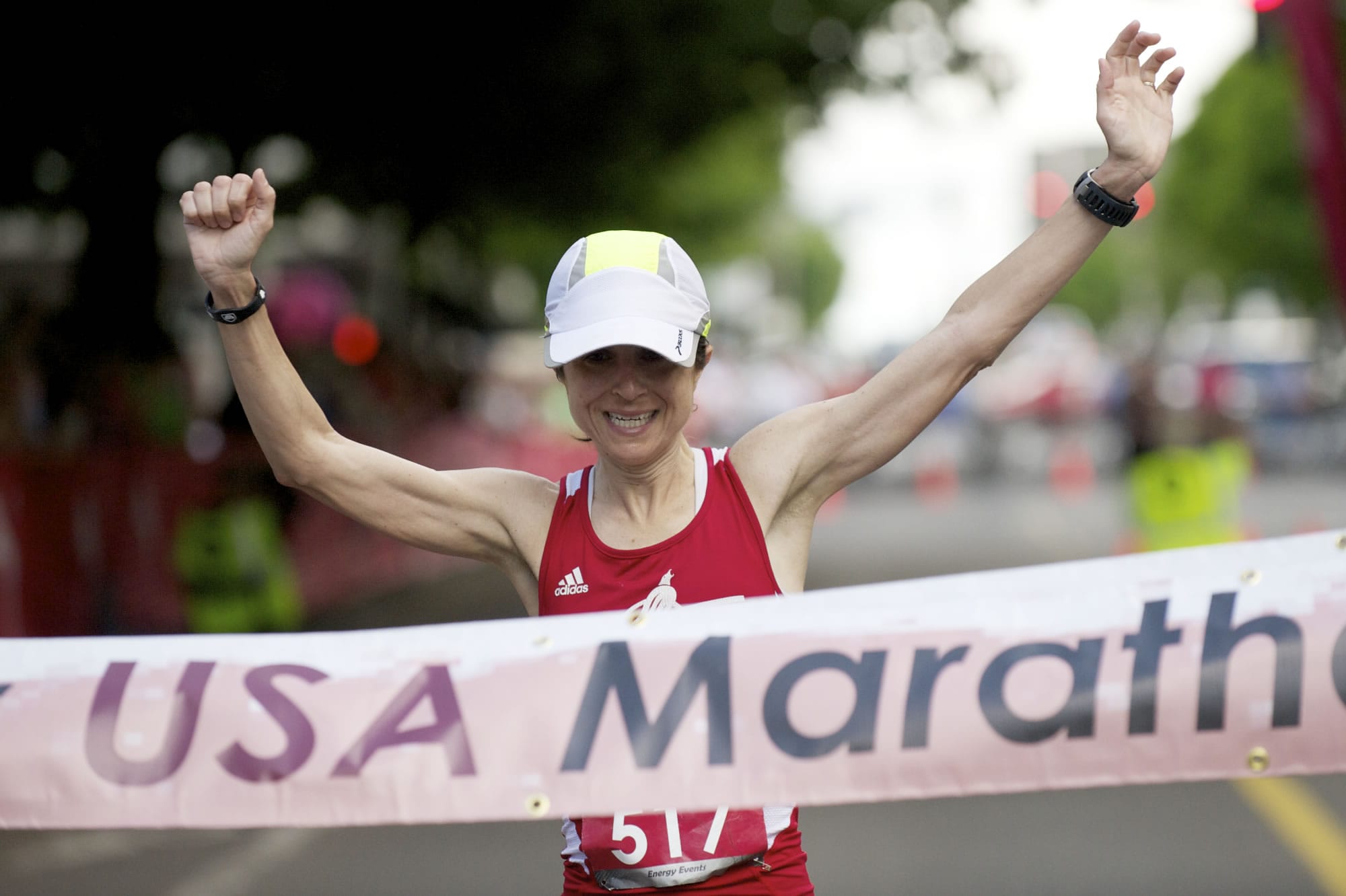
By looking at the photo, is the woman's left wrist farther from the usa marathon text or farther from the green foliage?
the green foliage

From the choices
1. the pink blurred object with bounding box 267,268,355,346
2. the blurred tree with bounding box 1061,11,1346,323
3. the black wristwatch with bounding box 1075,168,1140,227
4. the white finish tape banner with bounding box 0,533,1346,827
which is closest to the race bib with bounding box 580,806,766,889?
the white finish tape banner with bounding box 0,533,1346,827

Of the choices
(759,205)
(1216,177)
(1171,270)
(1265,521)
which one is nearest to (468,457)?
(1265,521)

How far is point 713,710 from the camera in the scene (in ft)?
9.59

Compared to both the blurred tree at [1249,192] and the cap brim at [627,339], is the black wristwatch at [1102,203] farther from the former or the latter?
the blurred tree at [1249,192]

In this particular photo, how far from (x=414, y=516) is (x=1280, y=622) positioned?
1.52 meters

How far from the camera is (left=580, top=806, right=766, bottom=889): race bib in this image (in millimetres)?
2996

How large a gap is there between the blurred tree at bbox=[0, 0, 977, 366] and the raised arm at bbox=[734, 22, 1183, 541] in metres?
10.9

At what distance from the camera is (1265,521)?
1878 centimetres

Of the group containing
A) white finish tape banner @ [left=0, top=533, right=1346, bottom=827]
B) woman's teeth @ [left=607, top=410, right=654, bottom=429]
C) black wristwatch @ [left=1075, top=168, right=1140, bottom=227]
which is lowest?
white finish tape banner @ [left=0, top=533, right=1346, bottom=827]

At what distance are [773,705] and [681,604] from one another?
25cm

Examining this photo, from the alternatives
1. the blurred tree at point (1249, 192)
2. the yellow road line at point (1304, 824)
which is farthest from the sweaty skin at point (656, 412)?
the blurred tree at point (1249, 192)

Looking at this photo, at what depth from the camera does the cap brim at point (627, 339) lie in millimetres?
2916

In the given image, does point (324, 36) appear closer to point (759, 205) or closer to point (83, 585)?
point (83, 585)

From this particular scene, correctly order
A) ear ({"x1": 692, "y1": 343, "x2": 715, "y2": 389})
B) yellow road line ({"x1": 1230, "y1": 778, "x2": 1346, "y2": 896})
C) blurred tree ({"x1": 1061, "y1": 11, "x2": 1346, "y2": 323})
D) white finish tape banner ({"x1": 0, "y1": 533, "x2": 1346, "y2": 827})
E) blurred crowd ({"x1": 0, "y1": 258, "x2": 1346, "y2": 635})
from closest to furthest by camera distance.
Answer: white finish tape banner ({"x1": 0, "y1": 533, "x2": 1346, "y2": 827}) → ear ({"x1": 692, "y1": 343, "x2": 715, "y2": 389}) → yellow road line ({"x1": 1230, "y1": 778, "x2": 1346, "y2": 896}) → blurred crowd ({"x1": 0, "y1": 258, "x2": 1346, "y2": 635}) → blurred tree ({"x1": 1061, "y1": 11, "x2": 1346, "y2": 323})
